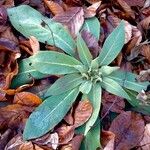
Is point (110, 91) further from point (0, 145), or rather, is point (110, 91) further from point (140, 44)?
point (0, 145)

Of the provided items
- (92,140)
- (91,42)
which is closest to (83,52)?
(91,42)

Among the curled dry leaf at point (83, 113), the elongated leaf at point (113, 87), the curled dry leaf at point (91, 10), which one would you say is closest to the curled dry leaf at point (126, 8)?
the curled dry leaf at point (91, 10)

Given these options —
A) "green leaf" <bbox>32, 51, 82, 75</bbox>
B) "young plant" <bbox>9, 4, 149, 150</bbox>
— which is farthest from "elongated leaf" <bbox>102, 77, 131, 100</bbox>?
"green leaf" <bbox>32, 51, 82, 75</bbox>

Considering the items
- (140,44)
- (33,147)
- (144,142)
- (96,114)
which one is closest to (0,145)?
(33,147)

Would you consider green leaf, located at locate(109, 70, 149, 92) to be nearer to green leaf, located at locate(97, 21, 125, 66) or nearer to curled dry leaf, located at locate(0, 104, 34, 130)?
green leaf, located at locate(97, 21, 125, 66)

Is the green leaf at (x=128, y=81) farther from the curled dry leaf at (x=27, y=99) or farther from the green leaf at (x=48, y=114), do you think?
the curled dry leaf at (x=27, y=99)

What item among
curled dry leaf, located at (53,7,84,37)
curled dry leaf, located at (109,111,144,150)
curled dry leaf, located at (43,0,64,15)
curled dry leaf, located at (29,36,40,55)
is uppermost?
curled dry leaf, located at (43,0,64,15)

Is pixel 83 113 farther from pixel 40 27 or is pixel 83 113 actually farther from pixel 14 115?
pixel 40 27
